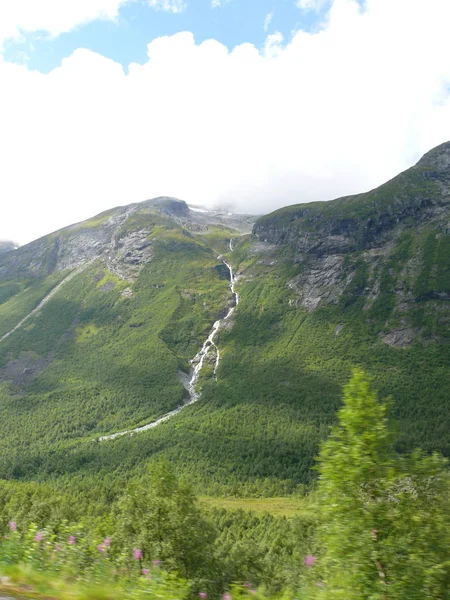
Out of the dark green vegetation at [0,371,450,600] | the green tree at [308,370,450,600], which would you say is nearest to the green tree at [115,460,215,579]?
the dark green vegetation at [0,371,450,600]

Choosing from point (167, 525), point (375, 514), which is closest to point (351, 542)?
point (375, 514)

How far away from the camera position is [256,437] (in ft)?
592

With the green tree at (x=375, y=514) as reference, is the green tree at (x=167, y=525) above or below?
below

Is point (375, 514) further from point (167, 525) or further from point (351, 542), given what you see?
point (167, 525)

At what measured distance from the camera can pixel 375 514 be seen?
10898mm

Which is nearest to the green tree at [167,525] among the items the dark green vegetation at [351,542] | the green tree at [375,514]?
the dark green vegetation at [351,542]

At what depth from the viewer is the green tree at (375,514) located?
9.31 meters

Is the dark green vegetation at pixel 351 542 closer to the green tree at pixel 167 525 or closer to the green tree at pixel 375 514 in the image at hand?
the green tree at pixel 375 514

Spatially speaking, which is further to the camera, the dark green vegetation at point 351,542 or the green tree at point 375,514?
the green tree at point 375,514

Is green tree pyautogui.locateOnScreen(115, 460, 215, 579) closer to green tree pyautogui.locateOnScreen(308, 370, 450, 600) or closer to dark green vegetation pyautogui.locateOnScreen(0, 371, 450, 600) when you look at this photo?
dark green vegetation pyautogui.locateOnScreen(0, 371, 450, 600)

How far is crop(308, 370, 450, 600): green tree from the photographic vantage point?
9.31m

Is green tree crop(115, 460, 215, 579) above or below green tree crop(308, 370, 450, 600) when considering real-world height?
below

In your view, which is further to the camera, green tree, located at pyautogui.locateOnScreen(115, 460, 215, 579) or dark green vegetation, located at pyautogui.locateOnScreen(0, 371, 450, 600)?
green tree, located at pyautogui.locateOnScreen(115, 460, 215, 579)

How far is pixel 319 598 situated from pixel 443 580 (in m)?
3.17
